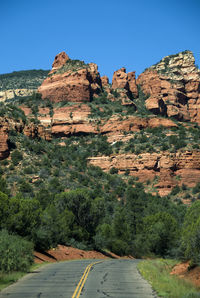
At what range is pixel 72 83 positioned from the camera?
472 ft

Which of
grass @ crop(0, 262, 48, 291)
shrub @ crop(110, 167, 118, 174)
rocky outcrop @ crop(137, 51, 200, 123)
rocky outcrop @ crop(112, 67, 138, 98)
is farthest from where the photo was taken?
rocky outcrop @ crop(112, 67, 138, 98)

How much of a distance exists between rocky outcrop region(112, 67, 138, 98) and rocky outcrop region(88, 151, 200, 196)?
51093 mm

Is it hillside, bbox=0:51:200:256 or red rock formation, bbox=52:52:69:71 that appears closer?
hillside, bbox=0:51:200:256

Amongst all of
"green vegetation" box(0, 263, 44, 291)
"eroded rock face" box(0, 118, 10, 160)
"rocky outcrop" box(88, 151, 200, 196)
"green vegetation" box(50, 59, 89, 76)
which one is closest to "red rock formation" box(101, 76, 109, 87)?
"green vegetation" box(50, 59, 89, 76)

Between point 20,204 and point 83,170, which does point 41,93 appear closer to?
point 83,170

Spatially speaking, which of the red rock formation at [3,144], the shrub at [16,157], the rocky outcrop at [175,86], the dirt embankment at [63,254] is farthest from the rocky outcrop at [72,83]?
the dirt embankment at [63,254]

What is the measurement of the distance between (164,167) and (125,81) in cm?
5932

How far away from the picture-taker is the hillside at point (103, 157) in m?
64.9

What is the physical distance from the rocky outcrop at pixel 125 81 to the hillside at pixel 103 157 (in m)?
0.46

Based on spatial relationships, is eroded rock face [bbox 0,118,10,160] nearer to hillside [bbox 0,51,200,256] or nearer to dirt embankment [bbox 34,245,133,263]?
hillside [bbox 0,51,200,256]

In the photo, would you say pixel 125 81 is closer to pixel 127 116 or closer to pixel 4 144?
pixel 127 116

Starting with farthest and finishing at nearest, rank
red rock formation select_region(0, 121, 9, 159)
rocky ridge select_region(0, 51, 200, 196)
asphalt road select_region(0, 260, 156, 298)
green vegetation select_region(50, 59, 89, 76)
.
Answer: green vegetation select_region(50, 59, 89, 76)
rocky ridge select_region(0, 51, 200, 196)
red rock formation select_region(0, 121, 9, 159)
asphalt road select_region(0, 260, 156, 298)

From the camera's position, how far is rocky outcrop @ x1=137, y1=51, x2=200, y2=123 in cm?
15838

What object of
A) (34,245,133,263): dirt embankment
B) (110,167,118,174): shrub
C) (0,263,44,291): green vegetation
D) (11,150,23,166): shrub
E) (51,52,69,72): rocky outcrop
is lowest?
(34,245,133,263): dirt embankment
